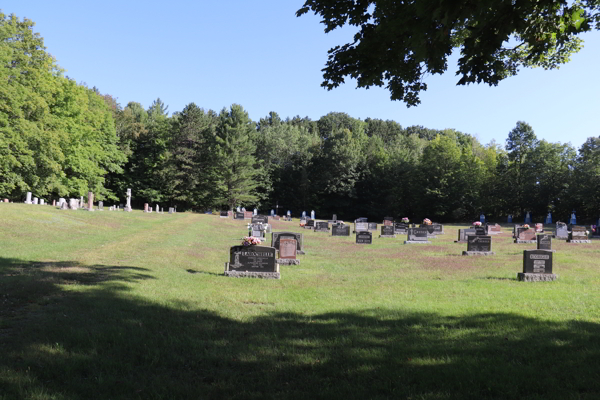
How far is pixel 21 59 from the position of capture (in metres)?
34.3

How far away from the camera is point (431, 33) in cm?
479

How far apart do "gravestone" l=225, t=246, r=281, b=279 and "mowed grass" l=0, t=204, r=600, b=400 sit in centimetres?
47

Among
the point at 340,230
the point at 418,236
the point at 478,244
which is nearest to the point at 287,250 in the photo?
the point at 478,244

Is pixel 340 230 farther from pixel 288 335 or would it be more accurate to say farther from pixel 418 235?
pixel 288 335

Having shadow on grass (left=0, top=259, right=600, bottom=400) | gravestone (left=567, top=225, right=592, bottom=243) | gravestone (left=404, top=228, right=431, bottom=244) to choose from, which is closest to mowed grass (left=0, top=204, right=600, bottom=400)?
shadow on grass (left=0, top=259, right=600, bottom=400)

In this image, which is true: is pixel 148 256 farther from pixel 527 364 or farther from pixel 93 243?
pixel 527 364

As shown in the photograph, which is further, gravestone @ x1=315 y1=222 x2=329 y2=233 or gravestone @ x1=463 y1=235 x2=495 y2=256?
→ gravestone @ x1=315 y1=222 x2=329 y2=233

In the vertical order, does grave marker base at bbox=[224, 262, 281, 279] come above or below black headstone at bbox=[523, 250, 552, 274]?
below

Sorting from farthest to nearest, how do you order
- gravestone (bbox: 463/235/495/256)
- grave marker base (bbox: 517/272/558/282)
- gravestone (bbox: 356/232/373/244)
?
gravestone (bbox: 356/232/373/244) → gravestone (bbox: 463/235/495/256) → grave marker base (bbox: 517/272/558/282)

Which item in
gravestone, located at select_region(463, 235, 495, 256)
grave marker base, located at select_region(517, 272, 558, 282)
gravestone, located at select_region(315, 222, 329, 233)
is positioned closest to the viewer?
grave marker base, located at select_region(517, 272, 558, 282)

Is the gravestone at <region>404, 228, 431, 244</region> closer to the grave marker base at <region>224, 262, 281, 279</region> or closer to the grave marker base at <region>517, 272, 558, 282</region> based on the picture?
the grave marker base at <region>517, 272, 558, 282</region>

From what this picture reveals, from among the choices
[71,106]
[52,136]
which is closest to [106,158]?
[71,106]

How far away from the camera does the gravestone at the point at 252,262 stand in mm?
11484

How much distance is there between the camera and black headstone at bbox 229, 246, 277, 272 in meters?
11.5
